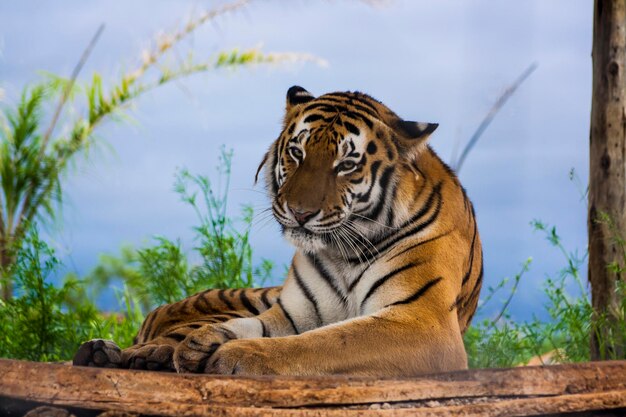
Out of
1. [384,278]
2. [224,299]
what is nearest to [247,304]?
[224,299]

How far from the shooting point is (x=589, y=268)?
4.16m

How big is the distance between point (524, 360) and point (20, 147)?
14.1 feet

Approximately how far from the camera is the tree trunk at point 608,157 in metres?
4.07

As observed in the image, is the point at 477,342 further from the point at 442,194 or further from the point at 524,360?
the point at 442,194

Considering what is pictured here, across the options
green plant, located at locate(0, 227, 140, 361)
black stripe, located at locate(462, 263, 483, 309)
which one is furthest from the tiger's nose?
green plant, located at locate(0, 227, 140, 361)

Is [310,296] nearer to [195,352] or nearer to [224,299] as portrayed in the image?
[224,299]

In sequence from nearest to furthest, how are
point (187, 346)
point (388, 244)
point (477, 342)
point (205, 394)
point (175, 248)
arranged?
point (205, 394) → point (187, 346) → point (388, 244) → point (477, 342) → point (175, 248)

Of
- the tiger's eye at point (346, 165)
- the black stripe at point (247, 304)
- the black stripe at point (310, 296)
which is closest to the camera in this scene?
the tiger's eye at point (346, 165)

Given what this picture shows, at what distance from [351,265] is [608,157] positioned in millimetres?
2012

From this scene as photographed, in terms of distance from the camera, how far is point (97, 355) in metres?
2.28

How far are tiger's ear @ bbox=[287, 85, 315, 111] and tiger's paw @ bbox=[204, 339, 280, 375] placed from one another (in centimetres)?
105

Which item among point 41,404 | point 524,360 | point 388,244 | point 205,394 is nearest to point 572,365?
point 388,244

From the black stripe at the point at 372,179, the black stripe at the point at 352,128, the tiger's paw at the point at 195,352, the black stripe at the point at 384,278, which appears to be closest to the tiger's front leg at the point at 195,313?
the tiger's paw at the point at 195,352

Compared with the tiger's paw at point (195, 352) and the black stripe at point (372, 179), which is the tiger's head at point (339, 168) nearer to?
the black stripe at point (372, 179)
